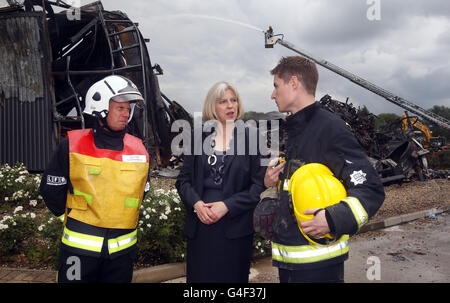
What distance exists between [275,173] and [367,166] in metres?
0.71

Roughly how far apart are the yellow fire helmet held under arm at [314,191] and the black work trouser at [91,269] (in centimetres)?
151

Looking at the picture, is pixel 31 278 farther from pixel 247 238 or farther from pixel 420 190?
pixel 420 190

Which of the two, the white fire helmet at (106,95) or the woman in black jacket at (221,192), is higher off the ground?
the white fire helmet at (106,95)

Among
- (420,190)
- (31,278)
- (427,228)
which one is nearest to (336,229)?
(31,278)

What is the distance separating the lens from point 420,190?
1327 cm

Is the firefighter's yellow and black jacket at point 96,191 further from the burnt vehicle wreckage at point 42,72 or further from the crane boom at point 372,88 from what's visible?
the crane boom at point 372,88

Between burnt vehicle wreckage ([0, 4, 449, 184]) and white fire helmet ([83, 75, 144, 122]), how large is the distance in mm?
8697

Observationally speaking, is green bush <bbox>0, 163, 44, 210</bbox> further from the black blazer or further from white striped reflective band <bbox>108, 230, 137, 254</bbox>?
the black blazer

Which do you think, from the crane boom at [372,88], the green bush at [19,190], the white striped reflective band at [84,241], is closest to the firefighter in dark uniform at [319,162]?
the white striped reflective band at [84,241]

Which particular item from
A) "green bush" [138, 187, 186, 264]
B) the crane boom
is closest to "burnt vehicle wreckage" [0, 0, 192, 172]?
"green bush" [138, 187, 186, 264]

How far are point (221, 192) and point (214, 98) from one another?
0.82 m

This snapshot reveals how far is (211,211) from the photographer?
273cm

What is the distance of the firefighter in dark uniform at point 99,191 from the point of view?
2568mm
